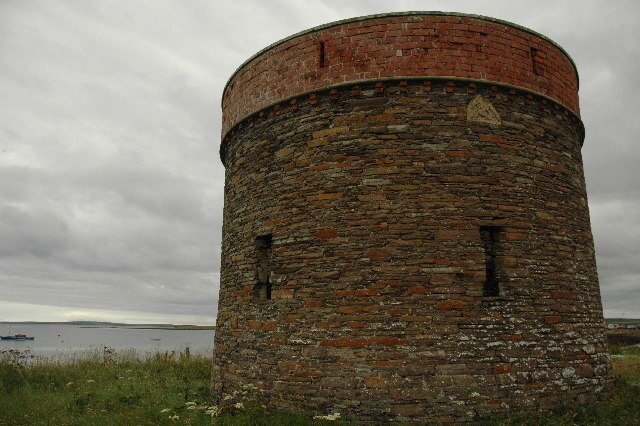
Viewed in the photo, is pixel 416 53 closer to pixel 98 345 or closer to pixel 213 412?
pixel 213 412

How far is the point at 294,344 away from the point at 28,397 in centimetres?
597

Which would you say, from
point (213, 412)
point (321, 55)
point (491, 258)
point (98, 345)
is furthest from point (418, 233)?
point (98, 345)

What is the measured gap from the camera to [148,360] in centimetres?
1389

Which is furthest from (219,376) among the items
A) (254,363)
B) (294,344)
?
(294,344)

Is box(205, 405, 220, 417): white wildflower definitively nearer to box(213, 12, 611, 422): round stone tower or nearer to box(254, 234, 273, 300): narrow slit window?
box(213, 12, 611, 422): round stone tower

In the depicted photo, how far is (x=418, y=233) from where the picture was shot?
666 centimetres

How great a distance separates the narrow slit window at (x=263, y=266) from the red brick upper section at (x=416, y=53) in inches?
88.7

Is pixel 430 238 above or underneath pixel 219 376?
above

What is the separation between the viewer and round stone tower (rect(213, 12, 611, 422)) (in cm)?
641

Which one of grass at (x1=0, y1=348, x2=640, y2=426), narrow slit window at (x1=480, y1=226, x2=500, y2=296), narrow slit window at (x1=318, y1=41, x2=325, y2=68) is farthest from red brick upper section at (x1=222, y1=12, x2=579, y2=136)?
grass at (x1=0, y1=348, x2=640, y2=426)

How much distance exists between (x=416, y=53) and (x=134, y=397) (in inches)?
303

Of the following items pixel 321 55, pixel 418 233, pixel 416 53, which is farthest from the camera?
pixel 321 55

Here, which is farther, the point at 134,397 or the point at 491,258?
the point at 134,397

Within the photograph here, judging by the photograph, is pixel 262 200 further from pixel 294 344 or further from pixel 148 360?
pixel 148 360
